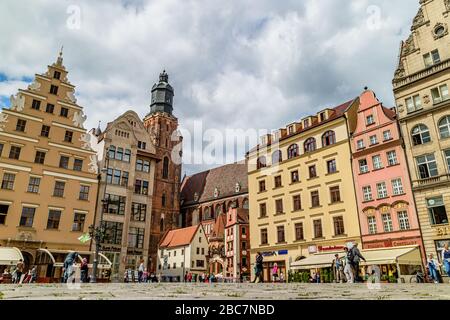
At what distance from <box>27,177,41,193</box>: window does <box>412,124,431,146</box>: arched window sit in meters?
35.3

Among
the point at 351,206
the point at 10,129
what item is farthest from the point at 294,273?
the point at 10,129

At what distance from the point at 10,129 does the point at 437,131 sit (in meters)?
38.9

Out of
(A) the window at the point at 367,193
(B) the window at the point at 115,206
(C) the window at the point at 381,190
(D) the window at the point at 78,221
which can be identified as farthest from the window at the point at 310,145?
(D) the window at the point at 78,221

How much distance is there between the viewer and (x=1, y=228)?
3062 cm

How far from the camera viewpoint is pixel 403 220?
1143 inches

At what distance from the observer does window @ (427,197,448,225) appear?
87.0 feet

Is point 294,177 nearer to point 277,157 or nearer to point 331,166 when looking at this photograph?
point 277,157

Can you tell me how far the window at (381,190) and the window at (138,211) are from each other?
91.2 feet

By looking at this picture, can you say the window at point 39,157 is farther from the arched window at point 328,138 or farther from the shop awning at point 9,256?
the arched window at point 328,138

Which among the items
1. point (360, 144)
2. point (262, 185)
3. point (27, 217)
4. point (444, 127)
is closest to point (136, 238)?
point (27, 217)

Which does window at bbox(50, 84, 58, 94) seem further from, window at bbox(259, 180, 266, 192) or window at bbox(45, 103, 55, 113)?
window at bbox(259, 180, 266, 192)
